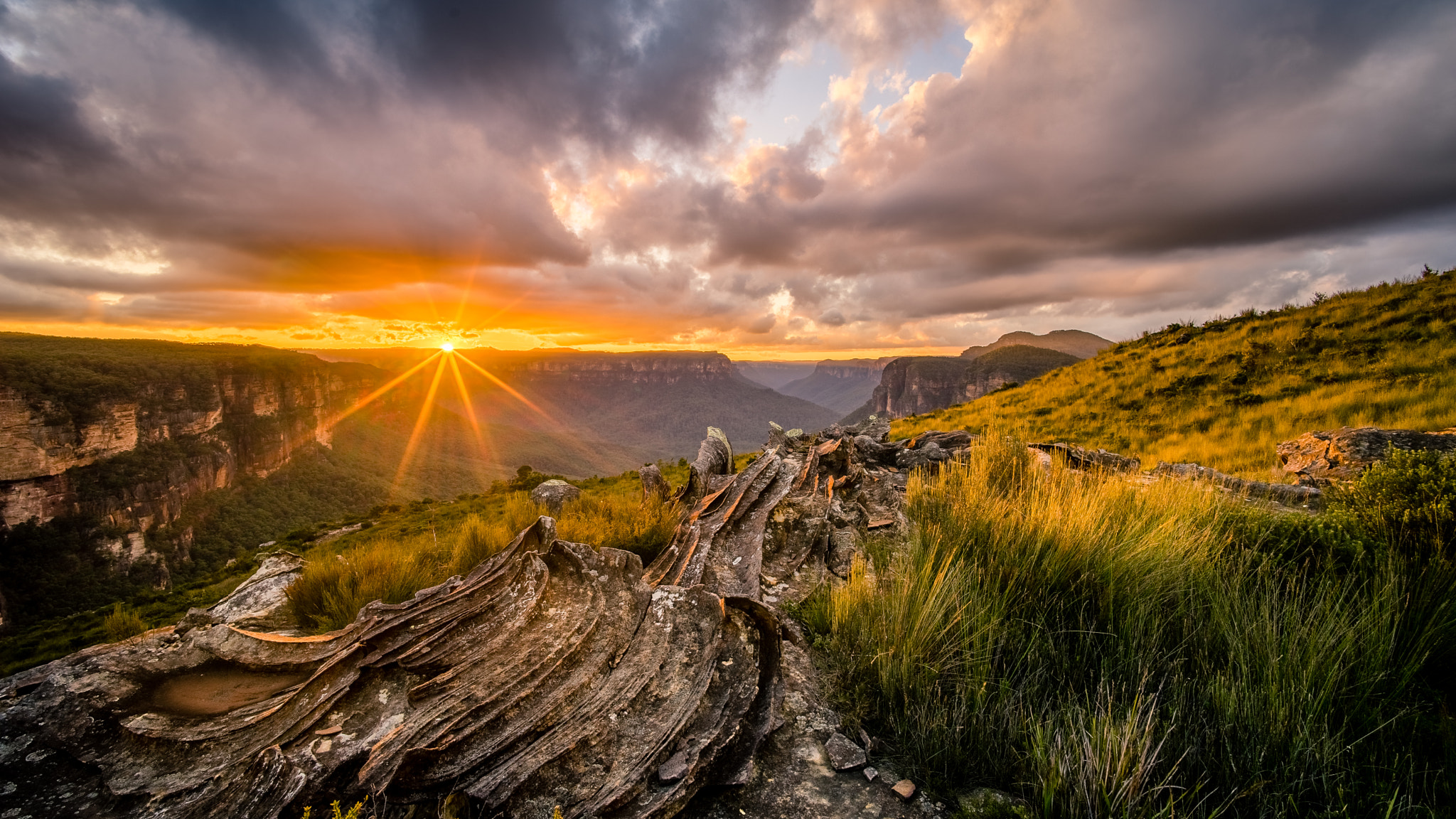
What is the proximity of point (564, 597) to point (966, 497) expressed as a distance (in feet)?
15.8

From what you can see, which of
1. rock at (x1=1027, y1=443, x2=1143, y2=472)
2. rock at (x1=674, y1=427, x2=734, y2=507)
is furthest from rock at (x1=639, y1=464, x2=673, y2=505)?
rock at (x1=1027, y1=443, x2=1143, y2=472)

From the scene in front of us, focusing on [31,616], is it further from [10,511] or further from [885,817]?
[885,817]

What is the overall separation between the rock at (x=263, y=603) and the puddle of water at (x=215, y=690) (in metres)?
1.37

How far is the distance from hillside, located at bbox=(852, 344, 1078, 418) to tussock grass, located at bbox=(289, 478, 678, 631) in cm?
7752

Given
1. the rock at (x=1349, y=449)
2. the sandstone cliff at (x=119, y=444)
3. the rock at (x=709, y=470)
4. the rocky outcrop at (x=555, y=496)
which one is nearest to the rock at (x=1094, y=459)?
the rock at (x=1349, y=449)

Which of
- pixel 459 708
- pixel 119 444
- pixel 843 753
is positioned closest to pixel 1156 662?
pixel 843 753

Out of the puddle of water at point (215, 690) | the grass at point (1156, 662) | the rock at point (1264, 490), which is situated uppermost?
the rock at point (1264, 490)

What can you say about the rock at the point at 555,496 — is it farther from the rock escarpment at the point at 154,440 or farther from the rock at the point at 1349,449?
the rock escarpment at the point at 154,440

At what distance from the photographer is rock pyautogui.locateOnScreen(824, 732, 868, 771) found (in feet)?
9.27

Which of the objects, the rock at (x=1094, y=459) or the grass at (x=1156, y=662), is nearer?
the grass at (x=1156, y=662)

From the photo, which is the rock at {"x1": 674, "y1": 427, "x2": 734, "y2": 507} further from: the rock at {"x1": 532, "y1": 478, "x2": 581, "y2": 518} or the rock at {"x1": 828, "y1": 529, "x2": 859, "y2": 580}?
the rock at {"x1": 532, "y1": 478, "x2": 581, "y2": 518}

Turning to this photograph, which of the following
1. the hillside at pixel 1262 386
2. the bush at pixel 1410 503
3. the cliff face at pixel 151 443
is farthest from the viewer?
the cliff face at pixel 151 443

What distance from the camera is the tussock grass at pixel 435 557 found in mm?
5102

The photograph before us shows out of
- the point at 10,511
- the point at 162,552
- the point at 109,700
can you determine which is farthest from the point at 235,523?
the point at 109,700
